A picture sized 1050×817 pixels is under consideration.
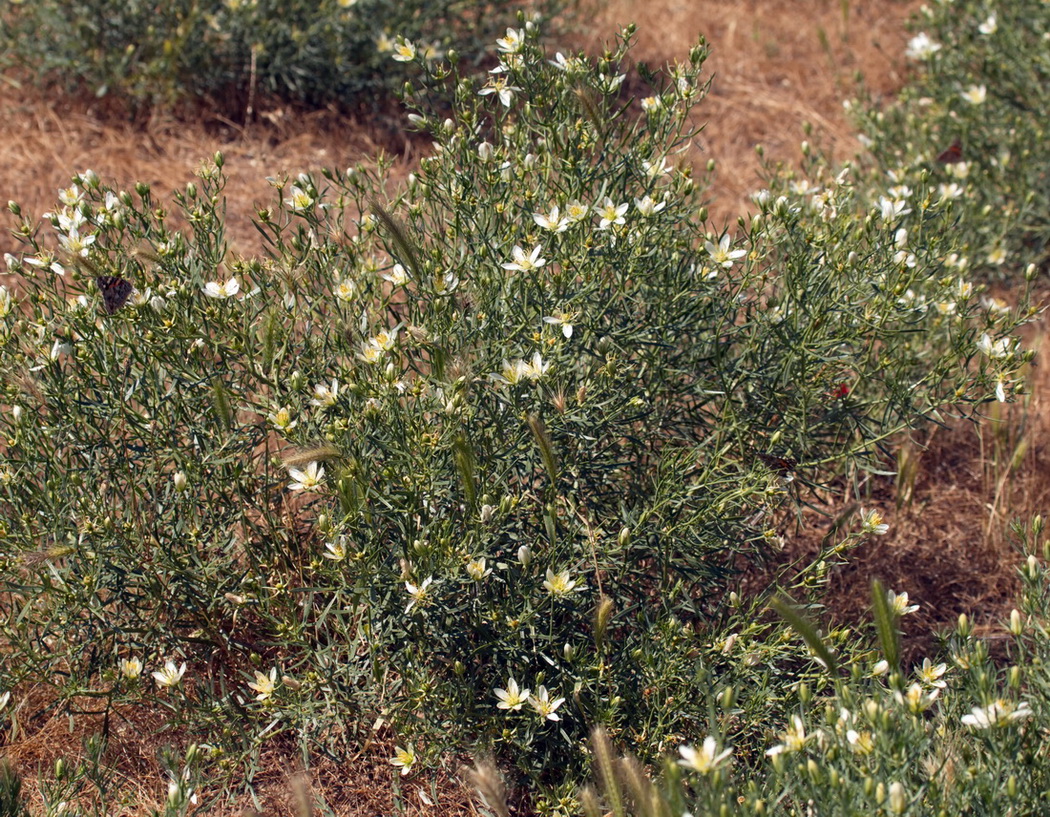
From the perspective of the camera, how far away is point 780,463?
277 cm

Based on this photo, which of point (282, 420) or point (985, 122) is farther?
point (985, 122)

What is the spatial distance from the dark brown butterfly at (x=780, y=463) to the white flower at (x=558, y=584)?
64cm

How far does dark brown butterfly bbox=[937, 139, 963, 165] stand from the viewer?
16.3 ft

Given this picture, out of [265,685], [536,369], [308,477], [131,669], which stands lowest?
[131,669]

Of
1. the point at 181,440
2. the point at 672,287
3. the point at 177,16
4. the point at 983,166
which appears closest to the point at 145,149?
the point at 177,16

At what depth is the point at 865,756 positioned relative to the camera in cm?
209

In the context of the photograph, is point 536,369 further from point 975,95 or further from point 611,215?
point 975,95

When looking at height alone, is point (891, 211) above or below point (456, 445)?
above

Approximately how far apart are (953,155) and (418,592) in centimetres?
394

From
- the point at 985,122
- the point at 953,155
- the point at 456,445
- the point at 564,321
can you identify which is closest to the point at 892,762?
the point at 456,445

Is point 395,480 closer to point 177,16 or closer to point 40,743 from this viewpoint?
point 40,743

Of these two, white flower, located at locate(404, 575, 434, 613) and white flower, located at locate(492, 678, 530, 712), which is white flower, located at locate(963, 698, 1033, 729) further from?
white flower, located at locate(404, 575, 434, 613)

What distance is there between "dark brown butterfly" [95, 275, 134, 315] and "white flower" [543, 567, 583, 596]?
1.20 m

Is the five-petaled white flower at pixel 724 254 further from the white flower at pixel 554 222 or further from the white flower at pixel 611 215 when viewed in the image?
the white flower at pixel 554 222
